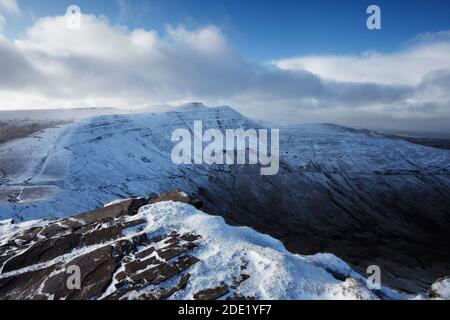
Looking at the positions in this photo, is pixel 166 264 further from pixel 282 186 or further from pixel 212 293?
pixel 282 186

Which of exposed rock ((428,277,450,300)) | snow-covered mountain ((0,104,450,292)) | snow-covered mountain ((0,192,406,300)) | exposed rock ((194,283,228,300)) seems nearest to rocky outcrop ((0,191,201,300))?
snow-covered mountain ((0,192,406,300))

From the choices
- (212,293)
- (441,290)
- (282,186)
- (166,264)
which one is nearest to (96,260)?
(166,264)

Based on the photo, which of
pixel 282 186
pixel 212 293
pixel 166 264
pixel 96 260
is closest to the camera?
pixel 212 293

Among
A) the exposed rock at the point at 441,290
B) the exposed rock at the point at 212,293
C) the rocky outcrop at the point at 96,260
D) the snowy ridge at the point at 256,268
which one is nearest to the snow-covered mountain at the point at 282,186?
the rocky outcrop at the point at 96,260

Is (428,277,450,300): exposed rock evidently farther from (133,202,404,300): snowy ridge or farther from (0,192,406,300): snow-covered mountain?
(133,202,404,300): snowy ridge

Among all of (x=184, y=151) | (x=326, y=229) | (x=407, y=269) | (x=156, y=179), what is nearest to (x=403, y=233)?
(x=326, y=229)
